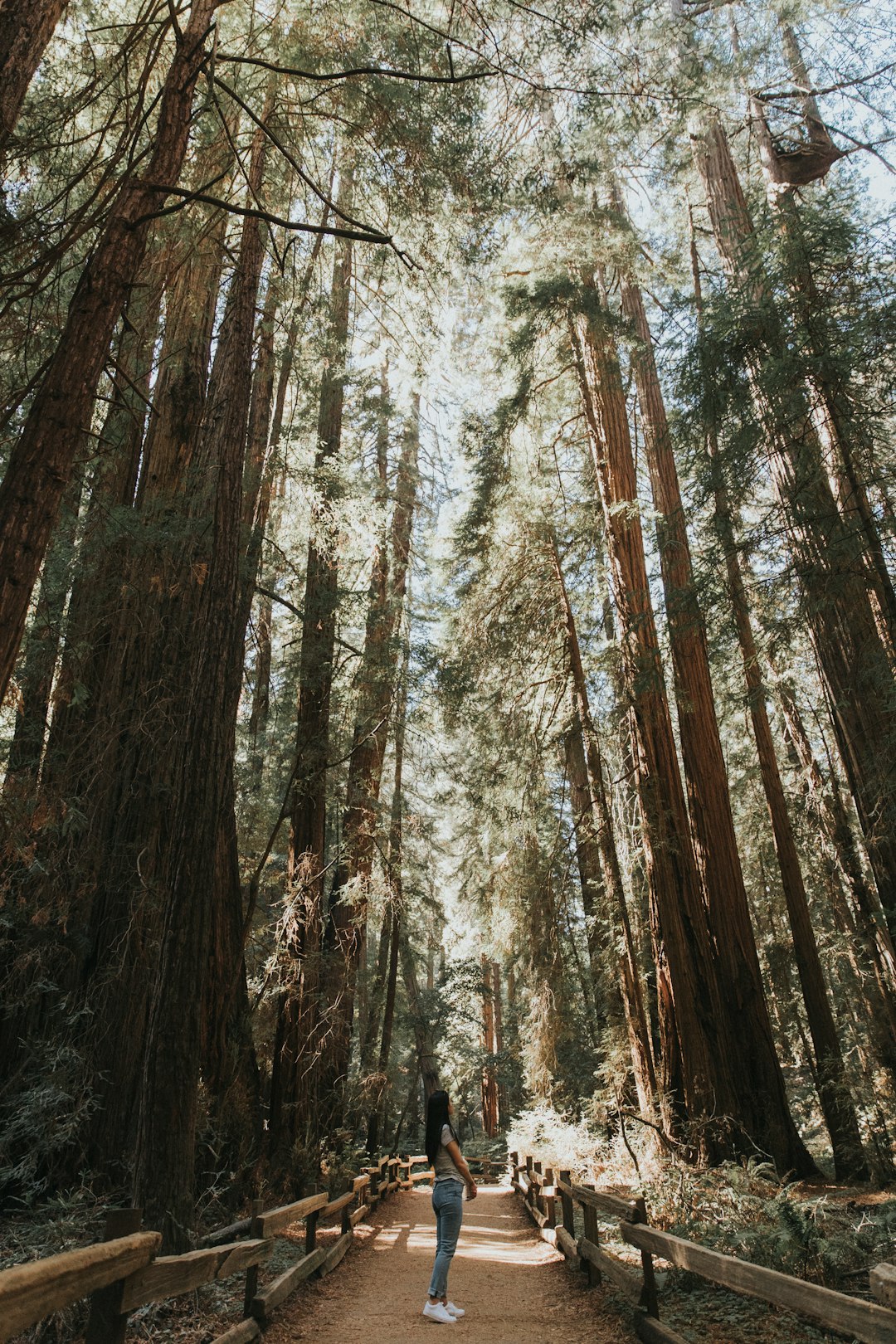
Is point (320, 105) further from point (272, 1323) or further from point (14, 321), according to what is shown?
point (272, 1323)

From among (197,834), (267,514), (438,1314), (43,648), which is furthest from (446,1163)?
(267,514)

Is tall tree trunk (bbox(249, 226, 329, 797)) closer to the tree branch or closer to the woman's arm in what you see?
the tree branch

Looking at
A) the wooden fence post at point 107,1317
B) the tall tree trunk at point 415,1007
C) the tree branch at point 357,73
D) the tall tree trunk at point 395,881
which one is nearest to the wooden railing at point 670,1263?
the wooden fence post at point 107,1317

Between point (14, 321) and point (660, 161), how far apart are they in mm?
11192

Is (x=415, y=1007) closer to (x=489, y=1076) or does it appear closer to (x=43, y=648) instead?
(x=489, y=1076)

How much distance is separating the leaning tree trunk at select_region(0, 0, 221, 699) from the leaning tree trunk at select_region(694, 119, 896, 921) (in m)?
4.42

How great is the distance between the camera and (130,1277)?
10.00ft

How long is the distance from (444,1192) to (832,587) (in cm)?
523

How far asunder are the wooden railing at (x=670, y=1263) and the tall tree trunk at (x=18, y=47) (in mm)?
5861

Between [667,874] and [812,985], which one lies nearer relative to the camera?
[667,874]

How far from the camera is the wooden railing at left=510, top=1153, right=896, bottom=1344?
2.64 meters

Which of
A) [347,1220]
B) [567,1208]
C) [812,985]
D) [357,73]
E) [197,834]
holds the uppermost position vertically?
[357,73]

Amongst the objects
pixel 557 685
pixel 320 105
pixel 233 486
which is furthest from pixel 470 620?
pixel 320 105

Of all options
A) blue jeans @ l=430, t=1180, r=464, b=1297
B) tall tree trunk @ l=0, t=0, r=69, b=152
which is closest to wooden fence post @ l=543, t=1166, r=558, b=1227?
blue jeans @ l=430, t=1180, r=464, b=1297
